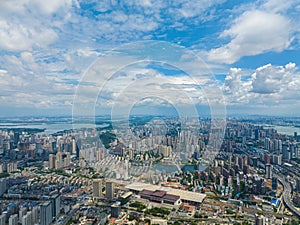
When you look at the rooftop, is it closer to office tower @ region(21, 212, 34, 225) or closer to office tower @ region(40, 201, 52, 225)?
office tower @ region(40, 201, 52, 225)

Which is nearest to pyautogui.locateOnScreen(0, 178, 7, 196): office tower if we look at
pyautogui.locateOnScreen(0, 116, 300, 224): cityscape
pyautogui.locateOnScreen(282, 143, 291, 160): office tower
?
pyautogui.locateOnScreen(0, 116, 300, 224): cityscape

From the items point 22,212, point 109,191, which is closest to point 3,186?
point 22,212

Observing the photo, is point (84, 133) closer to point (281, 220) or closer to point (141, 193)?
point (141, 193)

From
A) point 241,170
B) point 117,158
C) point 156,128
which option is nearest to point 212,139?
point 117,158

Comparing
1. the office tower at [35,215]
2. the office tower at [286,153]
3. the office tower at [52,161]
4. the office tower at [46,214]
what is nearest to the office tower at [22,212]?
the office tower at [35,215]

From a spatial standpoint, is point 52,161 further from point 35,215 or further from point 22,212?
point 35,215

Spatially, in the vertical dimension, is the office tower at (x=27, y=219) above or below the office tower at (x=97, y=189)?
below

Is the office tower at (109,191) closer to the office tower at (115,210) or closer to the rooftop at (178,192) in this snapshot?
the office tower at (115,210)

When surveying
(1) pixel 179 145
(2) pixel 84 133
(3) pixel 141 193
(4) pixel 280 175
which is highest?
(2) pixel 84 133
